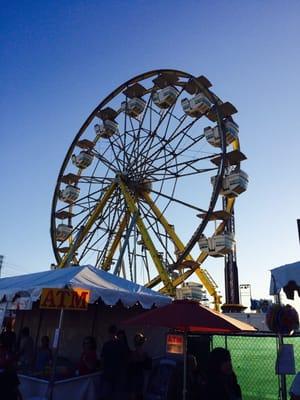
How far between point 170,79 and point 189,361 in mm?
15293

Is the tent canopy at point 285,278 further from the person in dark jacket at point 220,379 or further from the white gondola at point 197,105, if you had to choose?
the white gondola at point 197,105

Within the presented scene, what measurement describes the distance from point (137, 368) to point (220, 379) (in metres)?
2.89

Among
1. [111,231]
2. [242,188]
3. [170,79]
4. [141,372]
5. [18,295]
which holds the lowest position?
[141,372]

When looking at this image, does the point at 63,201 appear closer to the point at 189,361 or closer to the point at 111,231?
the point at 111,231

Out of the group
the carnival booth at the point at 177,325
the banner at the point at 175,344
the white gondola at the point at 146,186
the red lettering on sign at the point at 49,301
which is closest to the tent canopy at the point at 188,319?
the carnival booth at the point at 177,325

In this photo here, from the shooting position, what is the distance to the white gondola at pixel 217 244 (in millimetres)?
16125

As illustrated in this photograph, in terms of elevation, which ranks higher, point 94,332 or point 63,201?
point 63,201

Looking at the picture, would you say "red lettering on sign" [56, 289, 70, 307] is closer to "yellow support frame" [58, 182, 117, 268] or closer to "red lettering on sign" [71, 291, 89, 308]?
"red lettering on sign" [71, 291, 89, 308]

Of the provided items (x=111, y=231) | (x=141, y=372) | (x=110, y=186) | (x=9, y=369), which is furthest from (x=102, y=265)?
(x=9, y=369)

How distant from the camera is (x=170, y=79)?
18.8 meters

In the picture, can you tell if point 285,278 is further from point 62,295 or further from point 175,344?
point 62,295

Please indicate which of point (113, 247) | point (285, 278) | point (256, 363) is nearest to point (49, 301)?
point (285, 278)

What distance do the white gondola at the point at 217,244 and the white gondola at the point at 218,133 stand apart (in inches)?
160

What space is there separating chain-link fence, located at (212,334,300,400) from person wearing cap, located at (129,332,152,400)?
188 centimetres
